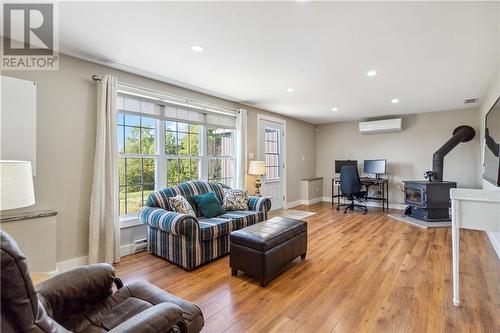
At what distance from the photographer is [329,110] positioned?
5.52 meters

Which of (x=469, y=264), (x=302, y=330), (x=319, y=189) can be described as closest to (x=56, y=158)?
(x=302, y=330)

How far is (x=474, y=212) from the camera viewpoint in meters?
1.96

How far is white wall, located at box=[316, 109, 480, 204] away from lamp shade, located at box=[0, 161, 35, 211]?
6.95 m

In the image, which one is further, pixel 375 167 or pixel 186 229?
pixel 375 167

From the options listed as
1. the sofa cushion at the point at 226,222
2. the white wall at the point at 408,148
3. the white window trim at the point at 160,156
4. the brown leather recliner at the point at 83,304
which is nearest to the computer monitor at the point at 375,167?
the white wall at the point at 408,148

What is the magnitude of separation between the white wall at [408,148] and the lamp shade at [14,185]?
6.95 meters

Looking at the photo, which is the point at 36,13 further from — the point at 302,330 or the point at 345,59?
the point at 302,330

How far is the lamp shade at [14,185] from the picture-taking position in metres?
1.31

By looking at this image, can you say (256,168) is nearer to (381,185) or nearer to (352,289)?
(352,289)

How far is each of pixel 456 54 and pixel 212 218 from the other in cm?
352

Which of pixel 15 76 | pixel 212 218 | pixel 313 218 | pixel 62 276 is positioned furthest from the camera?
pixel 313 218

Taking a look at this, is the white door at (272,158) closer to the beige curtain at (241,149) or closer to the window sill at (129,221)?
the beige curtain at (241,149)

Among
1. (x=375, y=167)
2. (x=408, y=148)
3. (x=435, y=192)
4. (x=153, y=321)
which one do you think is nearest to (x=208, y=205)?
(x=153, y=321)

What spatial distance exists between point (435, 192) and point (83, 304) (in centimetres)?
575
